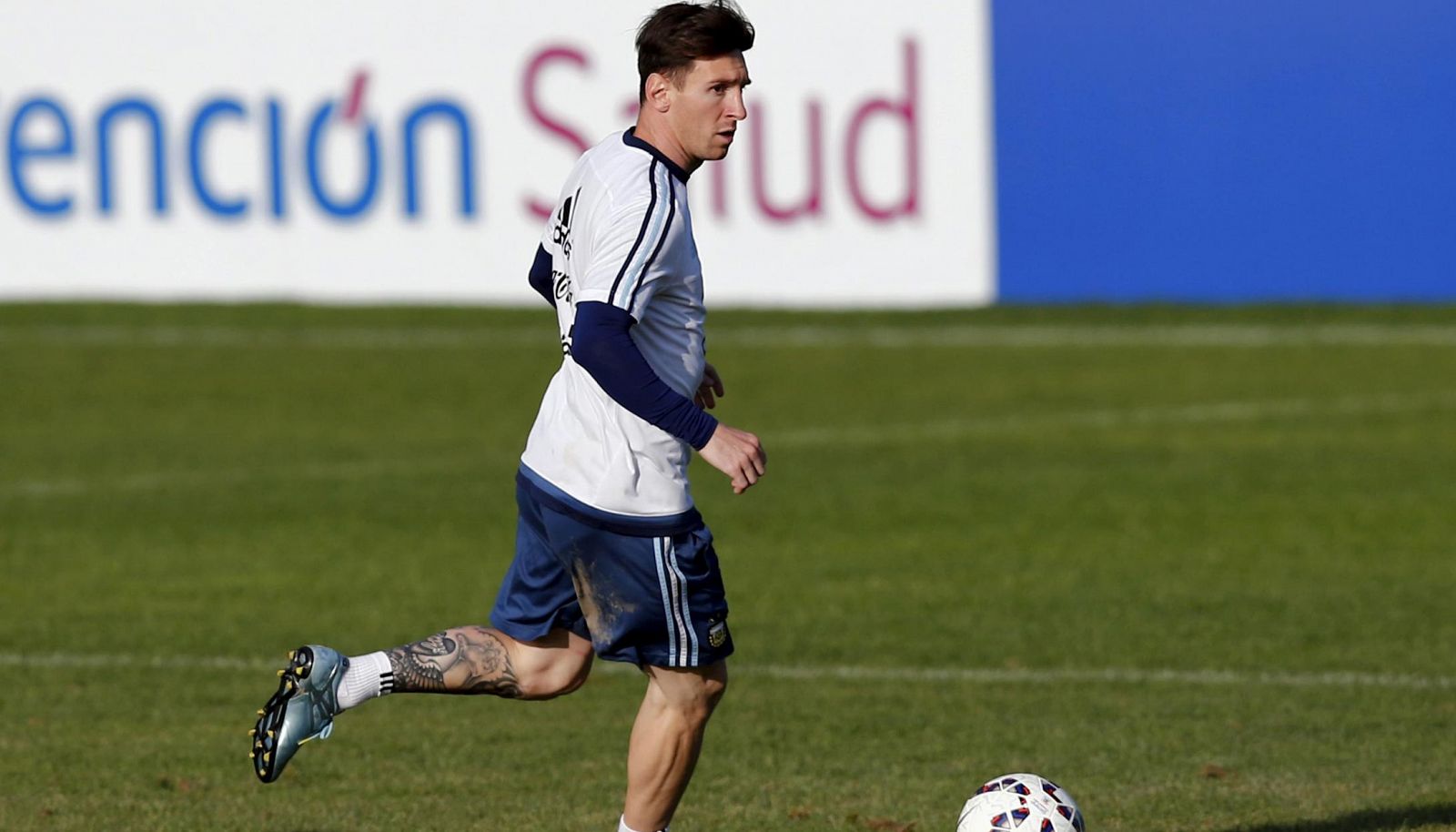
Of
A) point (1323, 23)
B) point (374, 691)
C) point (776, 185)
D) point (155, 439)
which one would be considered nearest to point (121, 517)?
point (155, 439)

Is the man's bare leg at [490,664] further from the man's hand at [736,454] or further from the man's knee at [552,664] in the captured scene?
the man's hand at [736,454]

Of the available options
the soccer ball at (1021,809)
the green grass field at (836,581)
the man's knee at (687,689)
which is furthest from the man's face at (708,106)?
the green grass field at (836,581)

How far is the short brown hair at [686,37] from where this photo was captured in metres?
6.16

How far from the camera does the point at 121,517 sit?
1460 cm

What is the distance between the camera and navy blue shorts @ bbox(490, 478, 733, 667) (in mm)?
6266

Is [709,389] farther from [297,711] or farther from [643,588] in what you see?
[297,711]

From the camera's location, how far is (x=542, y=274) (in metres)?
6.78

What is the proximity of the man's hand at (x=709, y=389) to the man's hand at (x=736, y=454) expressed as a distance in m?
0.58

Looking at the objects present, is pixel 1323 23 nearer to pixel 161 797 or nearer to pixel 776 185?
pixel 776 185

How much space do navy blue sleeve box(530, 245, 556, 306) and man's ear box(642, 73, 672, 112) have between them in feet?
1.99

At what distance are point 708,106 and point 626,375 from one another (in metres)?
0.66

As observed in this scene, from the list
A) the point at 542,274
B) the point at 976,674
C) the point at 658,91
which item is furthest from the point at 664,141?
the point at 976,674

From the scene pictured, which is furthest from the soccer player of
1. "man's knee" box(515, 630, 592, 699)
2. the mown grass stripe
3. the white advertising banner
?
the white advertising banner

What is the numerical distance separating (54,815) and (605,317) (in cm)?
240
